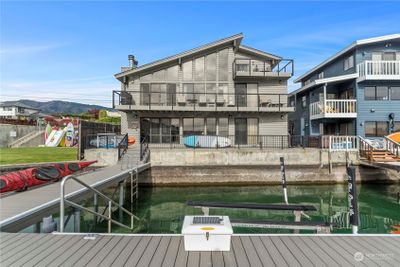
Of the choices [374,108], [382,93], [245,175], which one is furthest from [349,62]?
[245,175]

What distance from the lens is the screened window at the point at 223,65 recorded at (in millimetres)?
21797

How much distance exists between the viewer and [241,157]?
17.9 meters

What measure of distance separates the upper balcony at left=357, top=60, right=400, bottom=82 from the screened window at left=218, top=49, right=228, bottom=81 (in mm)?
10419

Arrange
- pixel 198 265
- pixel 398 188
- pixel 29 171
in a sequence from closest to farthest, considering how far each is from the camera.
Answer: pixel 198 265
pixel 29 171
pixel 398 188

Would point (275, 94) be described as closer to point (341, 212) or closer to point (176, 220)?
point (341, 212)

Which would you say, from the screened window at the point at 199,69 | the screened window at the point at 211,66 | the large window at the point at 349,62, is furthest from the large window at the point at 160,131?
the large window at the point at 349,62

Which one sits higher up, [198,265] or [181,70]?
[181,70]

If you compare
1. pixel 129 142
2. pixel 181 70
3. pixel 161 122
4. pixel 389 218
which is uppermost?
pixel 181 70

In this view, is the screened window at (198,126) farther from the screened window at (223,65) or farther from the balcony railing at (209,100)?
the screened window at (223,65)

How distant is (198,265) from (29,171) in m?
9.47

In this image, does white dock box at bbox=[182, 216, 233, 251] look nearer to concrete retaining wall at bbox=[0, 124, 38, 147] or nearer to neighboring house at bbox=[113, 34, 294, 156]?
neighboring house at bbox=[113, 34, 294, 156]

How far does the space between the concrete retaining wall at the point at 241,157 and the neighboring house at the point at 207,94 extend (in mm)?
3299

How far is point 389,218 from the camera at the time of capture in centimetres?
1137

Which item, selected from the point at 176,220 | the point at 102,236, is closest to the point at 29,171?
the point at 176,220
